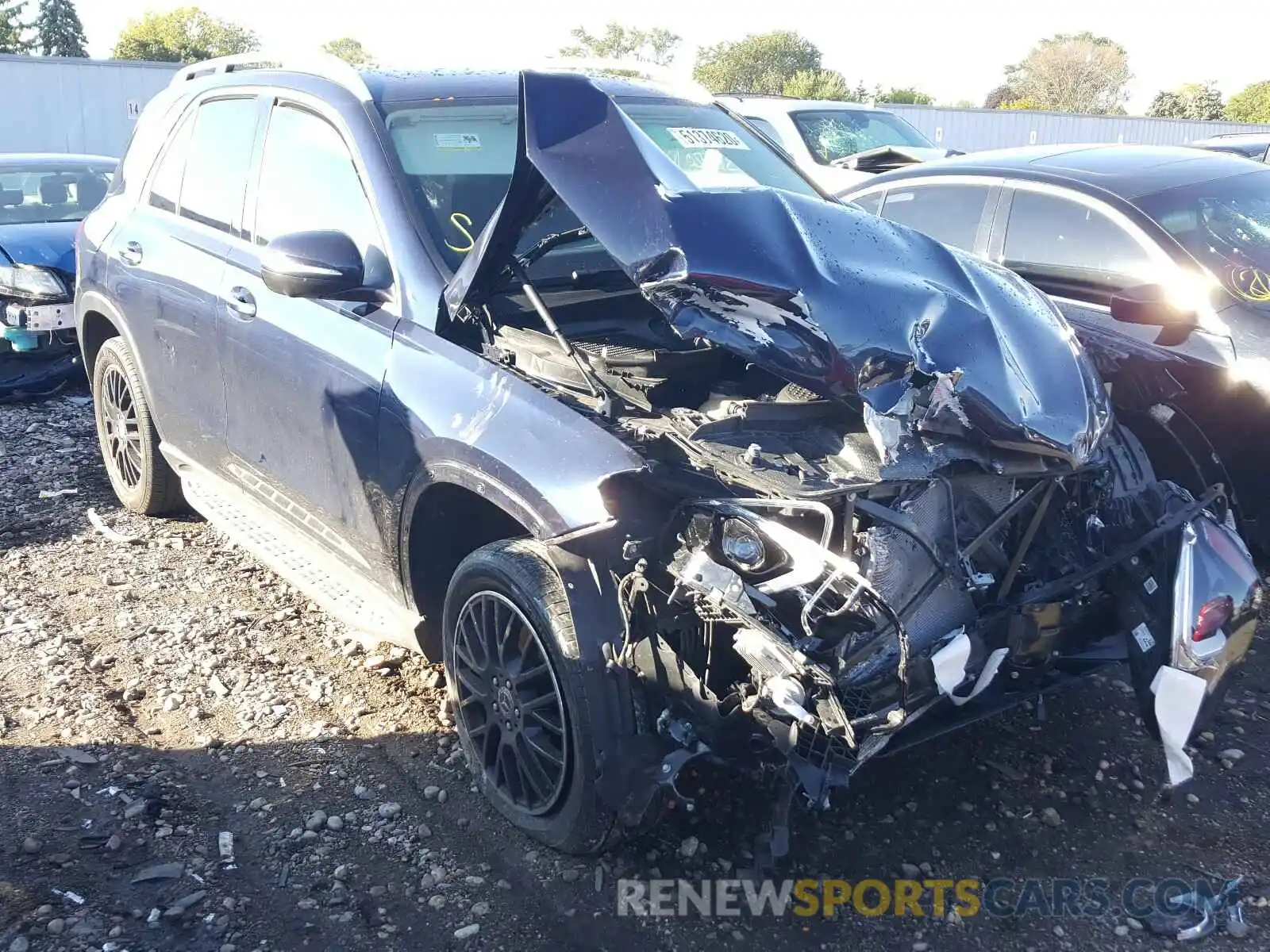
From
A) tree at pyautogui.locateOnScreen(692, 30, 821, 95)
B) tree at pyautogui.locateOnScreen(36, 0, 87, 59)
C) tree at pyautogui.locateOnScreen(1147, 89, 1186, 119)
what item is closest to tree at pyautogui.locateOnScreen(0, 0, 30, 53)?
tree at pyautogui.locateOnScreen(36, 0, 87, 59)

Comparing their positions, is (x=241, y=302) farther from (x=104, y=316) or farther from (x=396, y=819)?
(x=396, y=819)

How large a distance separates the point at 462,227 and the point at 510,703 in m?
1.54

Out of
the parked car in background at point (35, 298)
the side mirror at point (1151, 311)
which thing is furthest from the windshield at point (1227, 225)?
the parked car in background at point (35, 298)

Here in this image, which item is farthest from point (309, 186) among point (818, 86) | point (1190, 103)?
point (1190, 103)

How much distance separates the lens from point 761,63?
56281 millimetres

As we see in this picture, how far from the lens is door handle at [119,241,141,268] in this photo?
4.81m

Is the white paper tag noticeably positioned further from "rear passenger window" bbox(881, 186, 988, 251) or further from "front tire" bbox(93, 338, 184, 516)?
"rear passenger window" bbox(881, 186, 988, 251)

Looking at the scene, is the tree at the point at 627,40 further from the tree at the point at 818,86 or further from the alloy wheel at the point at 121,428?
the alloy wheel at the point at 121,428

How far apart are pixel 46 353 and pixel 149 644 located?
14.3ft

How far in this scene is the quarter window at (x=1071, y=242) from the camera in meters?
5.16

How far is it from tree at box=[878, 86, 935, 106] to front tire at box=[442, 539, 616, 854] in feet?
133

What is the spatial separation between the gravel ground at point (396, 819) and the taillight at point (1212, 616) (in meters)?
0.68

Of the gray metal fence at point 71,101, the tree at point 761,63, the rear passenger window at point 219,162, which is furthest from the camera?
the tree at point 761,63

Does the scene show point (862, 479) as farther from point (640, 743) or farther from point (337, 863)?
point (337, 863)
